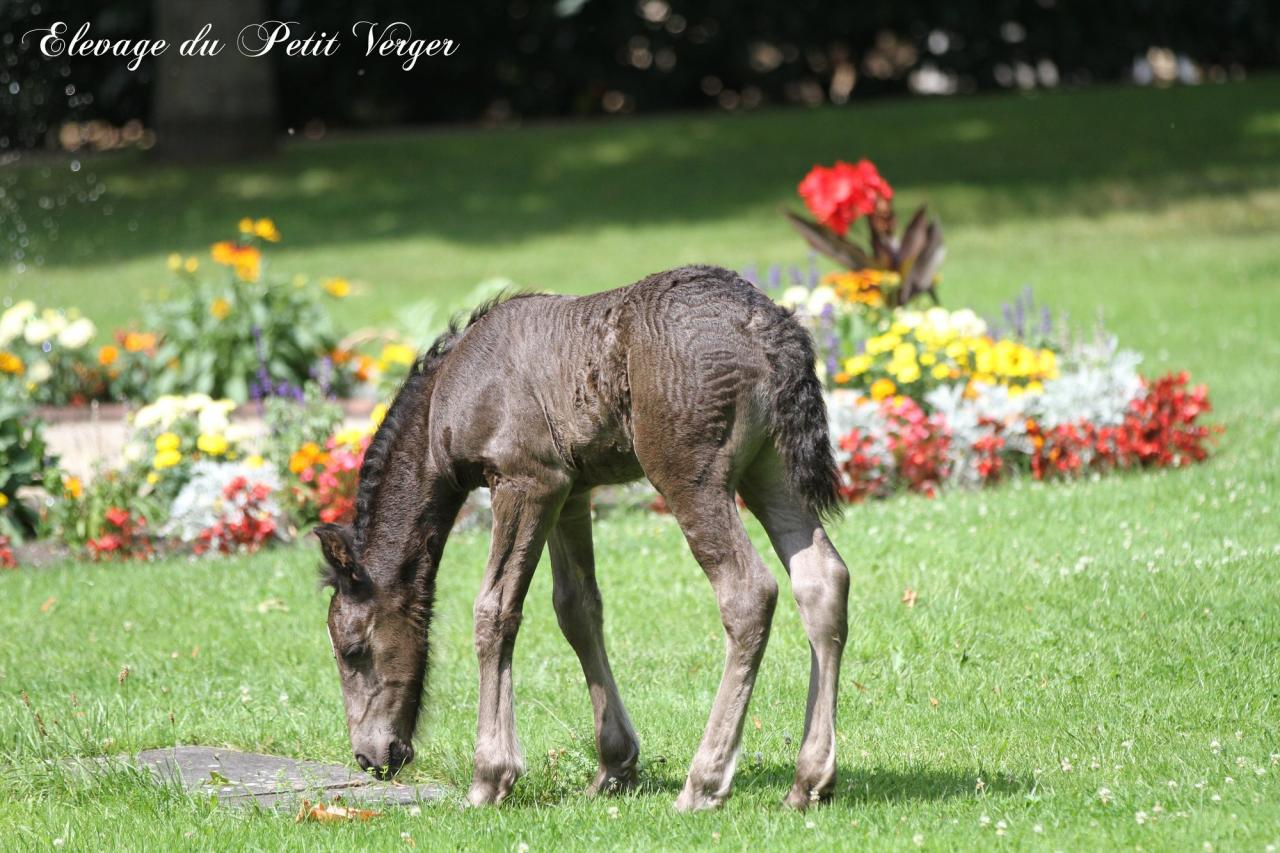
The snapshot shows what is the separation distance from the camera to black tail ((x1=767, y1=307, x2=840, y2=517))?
4438 millimetres

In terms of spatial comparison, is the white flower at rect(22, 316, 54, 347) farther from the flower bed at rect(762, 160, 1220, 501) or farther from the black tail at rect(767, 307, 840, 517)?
the black tail at rect(767, 307, 840, 517)

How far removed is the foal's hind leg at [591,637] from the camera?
16.2 feet

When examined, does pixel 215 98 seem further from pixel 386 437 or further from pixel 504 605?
pixel 504 605

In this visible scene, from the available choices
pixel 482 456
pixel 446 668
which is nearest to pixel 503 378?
pixel 482 456

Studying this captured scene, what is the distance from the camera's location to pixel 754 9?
2328 cm

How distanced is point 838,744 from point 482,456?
1702 mm

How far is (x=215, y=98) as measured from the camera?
2177 cm

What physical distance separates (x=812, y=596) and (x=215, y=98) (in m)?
19.1

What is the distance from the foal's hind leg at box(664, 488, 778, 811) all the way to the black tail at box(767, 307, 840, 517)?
206mm

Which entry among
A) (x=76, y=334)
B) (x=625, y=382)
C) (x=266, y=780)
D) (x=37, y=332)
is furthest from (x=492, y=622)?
(x=37, y=332)

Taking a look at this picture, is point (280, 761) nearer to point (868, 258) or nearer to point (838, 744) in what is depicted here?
point (838, 744)

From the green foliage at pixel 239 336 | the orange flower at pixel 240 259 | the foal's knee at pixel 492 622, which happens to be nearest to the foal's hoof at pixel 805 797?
the foal's knee at pixel 492 622

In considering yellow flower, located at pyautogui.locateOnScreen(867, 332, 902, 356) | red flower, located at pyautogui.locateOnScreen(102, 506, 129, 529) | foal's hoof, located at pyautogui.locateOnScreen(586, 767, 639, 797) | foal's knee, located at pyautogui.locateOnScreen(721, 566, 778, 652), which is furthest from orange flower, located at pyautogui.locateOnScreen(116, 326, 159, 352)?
foal's knee, located at pyautogui.locateOnScreen(721, 566, 778, 652)

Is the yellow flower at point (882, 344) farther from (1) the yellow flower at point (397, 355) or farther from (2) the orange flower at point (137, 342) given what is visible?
(2) the orange flower at point (137, 342)
